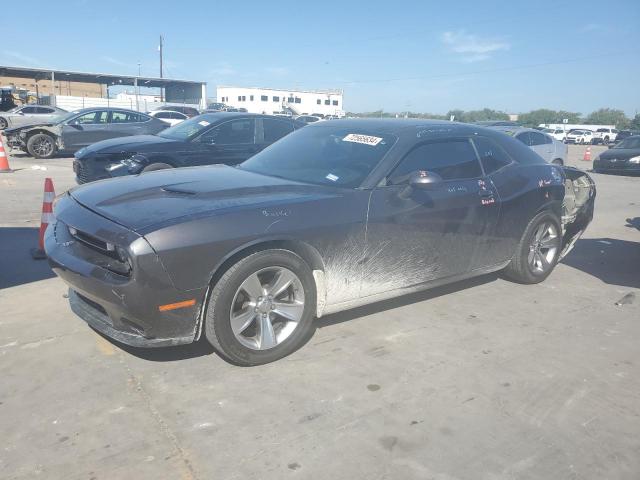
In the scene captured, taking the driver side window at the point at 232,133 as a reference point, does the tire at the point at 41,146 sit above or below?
below

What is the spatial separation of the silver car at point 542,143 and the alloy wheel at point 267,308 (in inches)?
471

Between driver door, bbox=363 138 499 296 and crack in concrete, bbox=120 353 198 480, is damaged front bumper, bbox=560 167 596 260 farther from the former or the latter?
crack in concrete, bbox=120 353 198 480

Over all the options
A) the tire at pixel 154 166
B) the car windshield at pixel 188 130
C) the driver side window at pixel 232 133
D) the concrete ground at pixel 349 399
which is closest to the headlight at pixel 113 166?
the tire at pixel 154 166

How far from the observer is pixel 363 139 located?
4.20m

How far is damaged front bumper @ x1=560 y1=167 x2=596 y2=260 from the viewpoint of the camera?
574cm

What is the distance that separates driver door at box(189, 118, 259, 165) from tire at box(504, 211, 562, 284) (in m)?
4.75

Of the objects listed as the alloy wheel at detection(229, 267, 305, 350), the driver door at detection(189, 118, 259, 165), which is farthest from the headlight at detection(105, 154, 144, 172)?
the alloy wheel at detection(229, 267, 305, 350)

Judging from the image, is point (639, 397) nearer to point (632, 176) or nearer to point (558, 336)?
point (558, 336)

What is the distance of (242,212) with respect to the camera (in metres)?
3.14

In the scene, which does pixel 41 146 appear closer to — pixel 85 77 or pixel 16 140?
pixel 16 140

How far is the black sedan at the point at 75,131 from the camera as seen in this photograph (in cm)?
1414

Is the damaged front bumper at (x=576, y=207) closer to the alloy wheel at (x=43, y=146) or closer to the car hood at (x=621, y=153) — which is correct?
the car hood at (x=621, y=153)

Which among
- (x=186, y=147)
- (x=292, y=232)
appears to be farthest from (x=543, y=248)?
(x=186, y=147)

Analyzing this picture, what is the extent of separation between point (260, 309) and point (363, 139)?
1732mm
